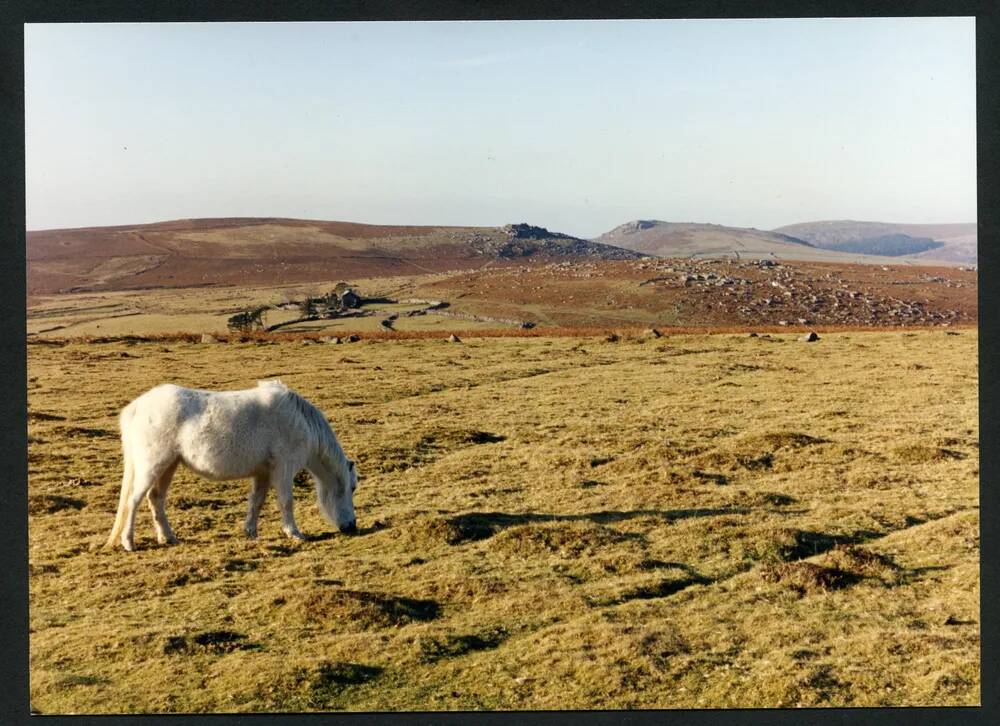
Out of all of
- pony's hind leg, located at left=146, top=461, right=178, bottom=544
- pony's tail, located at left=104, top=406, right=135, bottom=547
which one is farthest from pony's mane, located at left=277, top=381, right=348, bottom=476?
pony's tail, located at left=104, top=406, right=135, bottom=547

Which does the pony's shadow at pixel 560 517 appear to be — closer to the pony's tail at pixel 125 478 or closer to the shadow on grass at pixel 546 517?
the shadow on grass at pixel 546 517

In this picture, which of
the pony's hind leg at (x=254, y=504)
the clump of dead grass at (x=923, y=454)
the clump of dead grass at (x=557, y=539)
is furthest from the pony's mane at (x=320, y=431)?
the clump of dead grass at (x=923, y=454)

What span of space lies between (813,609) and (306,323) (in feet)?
158

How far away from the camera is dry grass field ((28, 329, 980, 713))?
922 cm

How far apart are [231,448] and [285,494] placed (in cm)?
115

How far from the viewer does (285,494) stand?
1315 cm

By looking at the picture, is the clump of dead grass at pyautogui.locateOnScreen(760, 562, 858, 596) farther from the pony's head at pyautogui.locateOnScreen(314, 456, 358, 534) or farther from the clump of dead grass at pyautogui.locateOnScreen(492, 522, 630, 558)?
the pony's head at pyautogui.locateOnScreen(314, 456, 358, 534)

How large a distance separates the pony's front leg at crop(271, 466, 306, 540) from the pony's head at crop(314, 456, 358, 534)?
60 cm

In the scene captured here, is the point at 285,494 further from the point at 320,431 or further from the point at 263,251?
the point at 263,251

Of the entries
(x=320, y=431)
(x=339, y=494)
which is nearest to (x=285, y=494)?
(x=339, y=494)

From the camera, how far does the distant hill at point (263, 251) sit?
104 metres

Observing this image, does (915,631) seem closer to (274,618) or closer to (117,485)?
(274,618)

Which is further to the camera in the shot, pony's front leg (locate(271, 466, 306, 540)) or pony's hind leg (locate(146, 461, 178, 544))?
pony's front leg (locate(271, 466, 306, 540))

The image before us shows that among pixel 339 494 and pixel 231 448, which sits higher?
pixel 231 448
